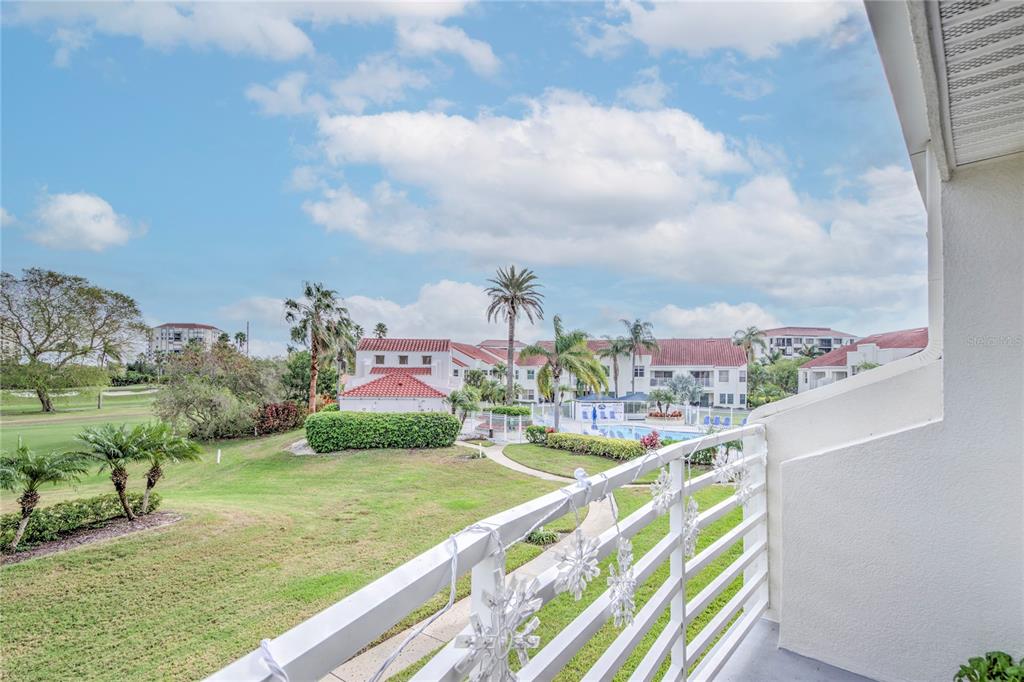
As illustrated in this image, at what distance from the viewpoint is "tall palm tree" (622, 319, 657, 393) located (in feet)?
43.4

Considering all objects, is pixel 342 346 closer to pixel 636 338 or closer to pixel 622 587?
pixel 636 338

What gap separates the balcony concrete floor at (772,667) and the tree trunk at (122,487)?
5021 mm

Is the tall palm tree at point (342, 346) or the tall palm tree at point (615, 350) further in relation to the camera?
the tall palm tree at point (615, 350)

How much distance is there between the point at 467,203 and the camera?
48.8 ft

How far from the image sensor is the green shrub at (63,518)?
12.0 feet

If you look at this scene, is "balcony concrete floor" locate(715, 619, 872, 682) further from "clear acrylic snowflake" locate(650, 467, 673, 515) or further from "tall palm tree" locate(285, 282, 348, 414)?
"tall palm tree" locate(285, 282, 348, 414)

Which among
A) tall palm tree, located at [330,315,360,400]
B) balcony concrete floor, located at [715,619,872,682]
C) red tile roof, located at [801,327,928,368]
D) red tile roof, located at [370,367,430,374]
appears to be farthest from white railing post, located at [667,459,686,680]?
tall palm tree, located at [330,315,360,400]

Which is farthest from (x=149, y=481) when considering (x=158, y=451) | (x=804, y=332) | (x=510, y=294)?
(x=510, y=294)

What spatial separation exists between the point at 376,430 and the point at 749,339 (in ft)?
21.6

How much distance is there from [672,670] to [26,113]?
13552mm

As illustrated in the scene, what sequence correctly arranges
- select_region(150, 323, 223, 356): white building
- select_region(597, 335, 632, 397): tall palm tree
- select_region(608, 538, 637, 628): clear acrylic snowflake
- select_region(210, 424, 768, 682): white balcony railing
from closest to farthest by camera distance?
select_region(210, 424, 768, 682): white balcony railing, select_region(608, 538, 637, 628): clear acrylic snowflake, select_region(150, 323, 223, 356): white building, select_region(597, 335, 632, 397): tall palm tree

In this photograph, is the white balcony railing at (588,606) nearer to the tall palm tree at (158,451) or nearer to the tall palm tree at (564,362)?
the tall palm tree at (158,451)

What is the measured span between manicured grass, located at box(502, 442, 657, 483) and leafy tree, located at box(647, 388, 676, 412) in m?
3.02

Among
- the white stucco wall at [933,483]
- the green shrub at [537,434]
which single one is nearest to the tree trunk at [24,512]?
the white stucco wall at [933,483]
